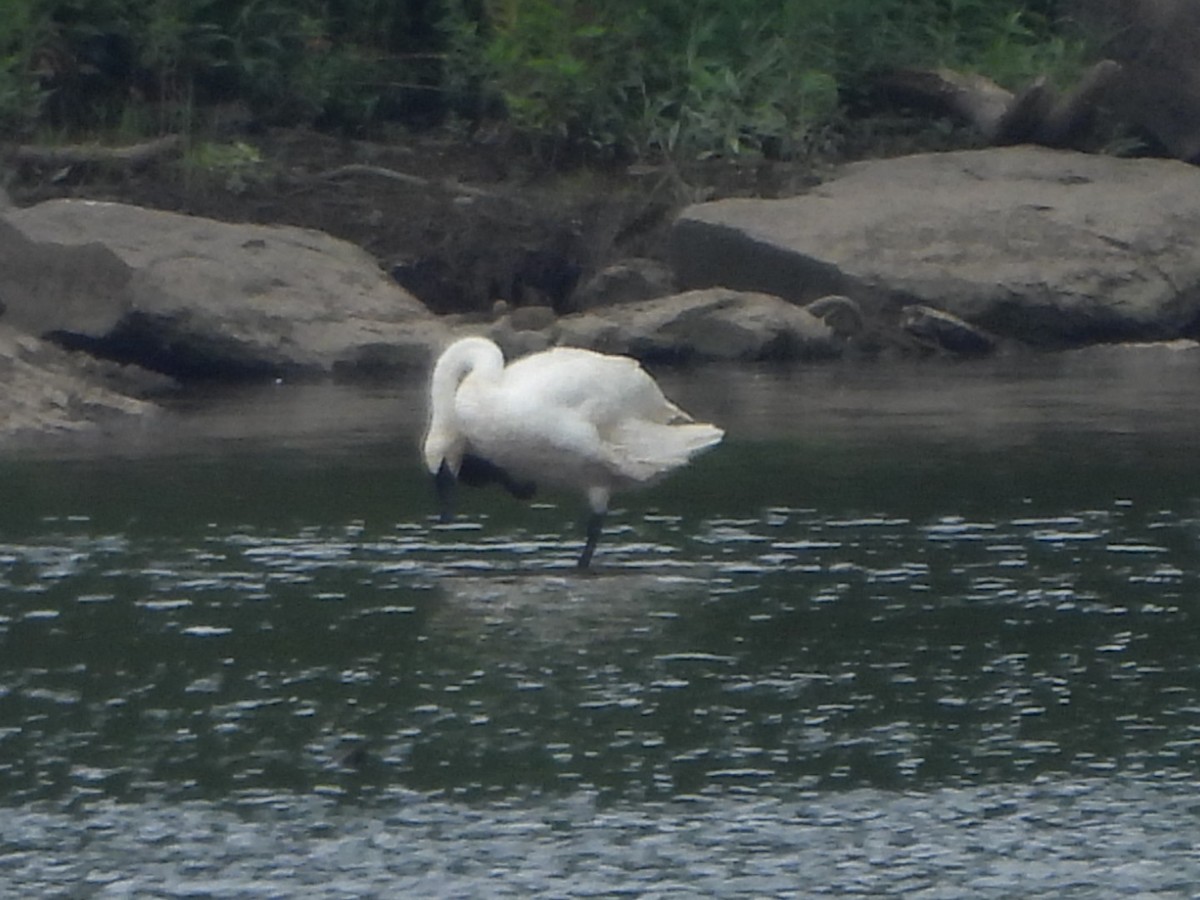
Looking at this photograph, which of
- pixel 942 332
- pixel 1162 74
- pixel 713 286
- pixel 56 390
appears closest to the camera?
pixel 56 390

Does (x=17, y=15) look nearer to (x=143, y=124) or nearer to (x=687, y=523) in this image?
(x=143, y=124)

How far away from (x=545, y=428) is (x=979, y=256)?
30.9 ft

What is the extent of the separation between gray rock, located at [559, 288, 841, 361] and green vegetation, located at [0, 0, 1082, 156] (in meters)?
3.85

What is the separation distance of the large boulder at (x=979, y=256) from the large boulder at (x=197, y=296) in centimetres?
224

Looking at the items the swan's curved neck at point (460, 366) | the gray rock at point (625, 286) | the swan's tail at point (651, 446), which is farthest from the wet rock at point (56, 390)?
the swan's tail at point (651, 446)

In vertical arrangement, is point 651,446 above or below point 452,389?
below

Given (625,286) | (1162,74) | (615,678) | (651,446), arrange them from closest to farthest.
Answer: (615,678) → (651,446) → (625,286) → (1162,74)

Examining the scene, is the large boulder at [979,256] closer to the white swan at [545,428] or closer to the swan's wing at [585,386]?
the swan's wing at [585,386]

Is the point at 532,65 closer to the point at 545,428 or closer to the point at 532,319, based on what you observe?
the point at 532,319

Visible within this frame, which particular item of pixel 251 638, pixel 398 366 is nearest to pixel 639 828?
pixel 251 638

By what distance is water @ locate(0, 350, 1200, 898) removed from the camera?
6301 mm

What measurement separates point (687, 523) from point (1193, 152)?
11.7 meters

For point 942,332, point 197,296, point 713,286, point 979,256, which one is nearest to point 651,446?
point 197,296

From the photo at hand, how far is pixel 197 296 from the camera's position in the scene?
17.0m
